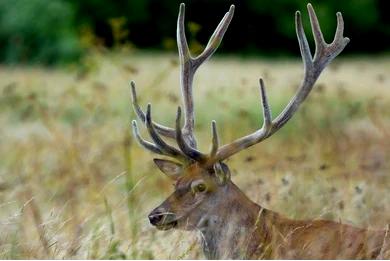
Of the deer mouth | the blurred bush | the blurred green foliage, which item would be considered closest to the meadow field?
the deer mouth

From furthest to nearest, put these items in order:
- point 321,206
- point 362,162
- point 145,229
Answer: point 362,162 < point 321,206 < point 145,229

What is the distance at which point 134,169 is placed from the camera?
10164 mm

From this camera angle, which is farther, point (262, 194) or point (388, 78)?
point (388, 78)

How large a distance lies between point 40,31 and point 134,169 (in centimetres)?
1250

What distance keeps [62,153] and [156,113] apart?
476cm

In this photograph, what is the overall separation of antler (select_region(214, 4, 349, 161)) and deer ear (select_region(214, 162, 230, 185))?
30 mm

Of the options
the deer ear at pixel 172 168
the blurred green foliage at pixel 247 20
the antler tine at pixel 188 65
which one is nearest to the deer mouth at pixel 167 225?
the deer ear at pixel 172 168

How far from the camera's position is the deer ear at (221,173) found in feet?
19.5

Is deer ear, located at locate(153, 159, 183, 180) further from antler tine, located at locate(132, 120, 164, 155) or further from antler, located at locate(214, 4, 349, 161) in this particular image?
antler, located at locate(214, 4, 349, 161)

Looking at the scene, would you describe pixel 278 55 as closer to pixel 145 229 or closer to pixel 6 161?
pixel 6 161

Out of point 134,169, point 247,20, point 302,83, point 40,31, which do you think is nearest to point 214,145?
point 302,83

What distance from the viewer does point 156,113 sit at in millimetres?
15211

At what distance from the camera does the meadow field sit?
6590mm

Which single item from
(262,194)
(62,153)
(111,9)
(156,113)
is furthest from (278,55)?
(262,194)
